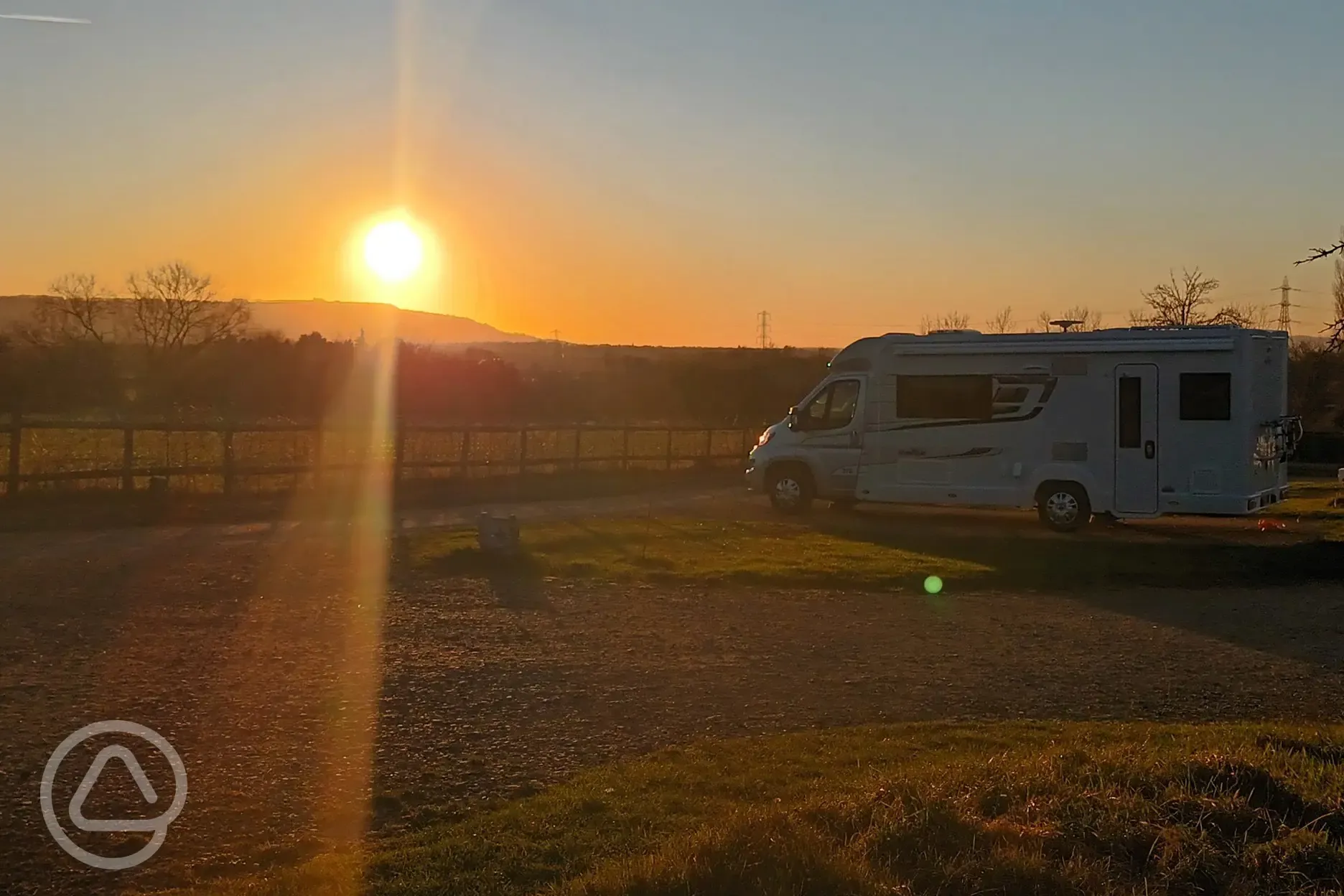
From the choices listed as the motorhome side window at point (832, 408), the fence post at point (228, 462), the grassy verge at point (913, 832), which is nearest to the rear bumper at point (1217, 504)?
the motorhome side window at point (832, 408)

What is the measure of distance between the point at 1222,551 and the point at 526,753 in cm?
1255

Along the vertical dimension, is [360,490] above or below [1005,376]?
below

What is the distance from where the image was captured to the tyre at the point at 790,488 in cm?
2141

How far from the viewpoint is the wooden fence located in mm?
20516

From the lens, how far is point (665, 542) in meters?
17.1

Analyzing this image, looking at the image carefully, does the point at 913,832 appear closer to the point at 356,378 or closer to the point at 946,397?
the point at 946,397

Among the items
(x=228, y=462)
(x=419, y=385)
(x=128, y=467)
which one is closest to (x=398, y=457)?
(x=228, y=462)

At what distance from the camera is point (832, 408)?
68.6 ft

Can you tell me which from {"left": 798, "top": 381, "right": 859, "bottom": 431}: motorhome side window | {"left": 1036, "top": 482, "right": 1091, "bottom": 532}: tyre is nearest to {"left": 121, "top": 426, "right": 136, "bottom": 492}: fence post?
{"left": 798, "top": 381, "right": 859, "bottom": 431}: motorhome side window

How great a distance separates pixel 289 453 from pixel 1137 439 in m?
15.1

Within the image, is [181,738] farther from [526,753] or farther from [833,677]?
[833,677]

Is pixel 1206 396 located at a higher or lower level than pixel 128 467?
higher

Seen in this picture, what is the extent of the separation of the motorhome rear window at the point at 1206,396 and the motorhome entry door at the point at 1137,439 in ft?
1.29

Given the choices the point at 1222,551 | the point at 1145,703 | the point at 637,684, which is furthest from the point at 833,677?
the point at 1222,551
